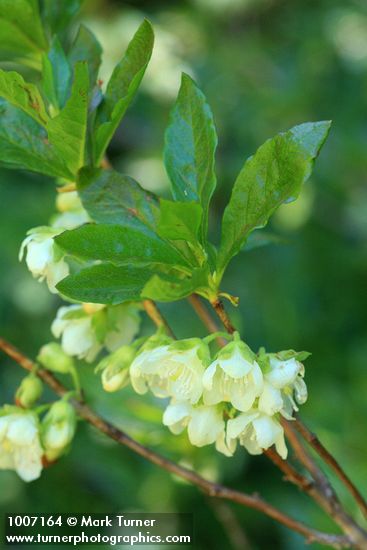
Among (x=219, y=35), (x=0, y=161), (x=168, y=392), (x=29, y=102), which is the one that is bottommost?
(x=219, y=35)

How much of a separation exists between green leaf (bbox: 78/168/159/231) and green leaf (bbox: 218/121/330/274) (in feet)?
0.35

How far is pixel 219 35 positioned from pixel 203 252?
9.17 feet

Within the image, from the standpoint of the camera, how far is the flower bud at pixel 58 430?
3.81ft

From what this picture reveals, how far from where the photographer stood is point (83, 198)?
1078 millimetres

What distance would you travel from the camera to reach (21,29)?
1272 mm

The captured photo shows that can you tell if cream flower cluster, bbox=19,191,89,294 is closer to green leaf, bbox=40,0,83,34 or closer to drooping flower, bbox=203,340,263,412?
drooping flower, bbox=203,340,263,412

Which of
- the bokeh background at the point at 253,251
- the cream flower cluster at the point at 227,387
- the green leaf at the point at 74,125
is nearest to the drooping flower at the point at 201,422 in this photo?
the cream flower cluster at the point at 227,387

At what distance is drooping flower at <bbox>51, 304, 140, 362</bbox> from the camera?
1188 mm

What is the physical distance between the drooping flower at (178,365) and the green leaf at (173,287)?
7 centimetres

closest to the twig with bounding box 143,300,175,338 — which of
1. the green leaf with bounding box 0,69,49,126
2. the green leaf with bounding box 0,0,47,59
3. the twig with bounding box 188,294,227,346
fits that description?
the twig with bounding box 188,294,227,346

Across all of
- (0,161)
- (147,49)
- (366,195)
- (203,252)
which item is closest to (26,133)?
(0,161)

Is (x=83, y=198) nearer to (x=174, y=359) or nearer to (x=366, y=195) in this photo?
(x=174, y=359)

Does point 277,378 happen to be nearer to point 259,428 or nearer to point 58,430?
point 259,428

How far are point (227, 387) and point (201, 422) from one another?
58 millimetres
